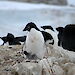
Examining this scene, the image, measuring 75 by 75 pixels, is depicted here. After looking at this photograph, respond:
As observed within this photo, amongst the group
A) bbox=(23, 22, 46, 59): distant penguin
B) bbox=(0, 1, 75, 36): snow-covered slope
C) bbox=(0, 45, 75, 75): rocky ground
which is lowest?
bbox=(0, 1, 75, 36): snow-covered slope

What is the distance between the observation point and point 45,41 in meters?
2.80

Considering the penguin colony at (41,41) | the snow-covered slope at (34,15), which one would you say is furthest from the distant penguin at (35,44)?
the snow-covered slope at (34,15)

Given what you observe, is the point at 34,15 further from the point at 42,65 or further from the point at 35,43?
the point at 42,65

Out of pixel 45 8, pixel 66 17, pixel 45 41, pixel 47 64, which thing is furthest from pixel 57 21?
pixel 47 64

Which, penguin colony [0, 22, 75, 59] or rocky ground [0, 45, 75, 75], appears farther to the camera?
penguin colony [0, 22, 75, 59]

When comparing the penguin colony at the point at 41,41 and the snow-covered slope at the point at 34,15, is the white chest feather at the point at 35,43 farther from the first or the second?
the snow-covered slope at the point at 34,15

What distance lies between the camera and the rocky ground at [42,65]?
224 centimetres

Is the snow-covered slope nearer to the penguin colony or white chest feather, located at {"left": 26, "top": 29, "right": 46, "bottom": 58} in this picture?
the penguin colony

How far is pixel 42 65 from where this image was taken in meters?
2.30

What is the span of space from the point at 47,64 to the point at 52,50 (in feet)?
1.36

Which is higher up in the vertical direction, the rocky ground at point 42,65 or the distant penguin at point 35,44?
the distant penguin at point 35,44

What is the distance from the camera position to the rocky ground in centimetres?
224

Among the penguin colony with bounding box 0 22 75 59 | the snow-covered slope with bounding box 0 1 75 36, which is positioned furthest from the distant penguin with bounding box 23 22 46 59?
the snow-covered slope with bounding box 0 1 75 36

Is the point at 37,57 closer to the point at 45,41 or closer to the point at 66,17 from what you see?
the point at 45,41
